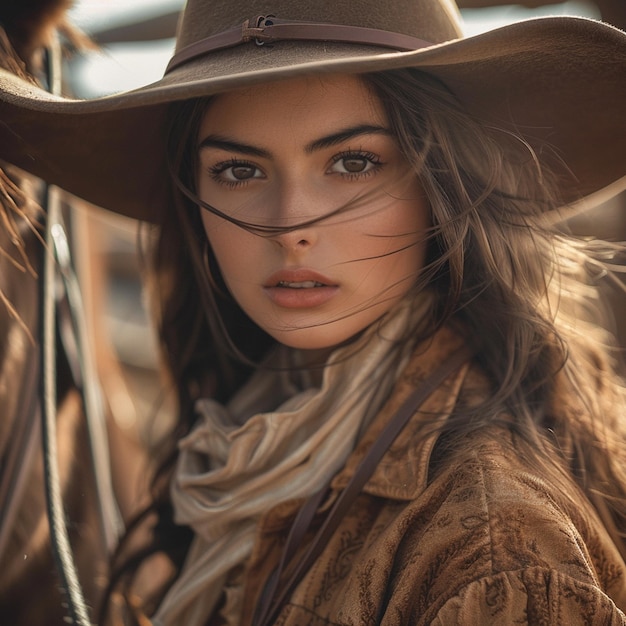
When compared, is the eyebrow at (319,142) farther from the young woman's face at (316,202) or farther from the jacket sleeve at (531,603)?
the jacket sleeve at (531,603)

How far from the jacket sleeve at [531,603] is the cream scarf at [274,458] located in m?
0.38

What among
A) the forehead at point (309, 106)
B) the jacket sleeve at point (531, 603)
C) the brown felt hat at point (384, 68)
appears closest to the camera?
the jacket sleeve at point (531, 603)

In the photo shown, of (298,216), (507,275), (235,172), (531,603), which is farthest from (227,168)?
(531,603)

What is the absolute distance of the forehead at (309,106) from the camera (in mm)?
1140

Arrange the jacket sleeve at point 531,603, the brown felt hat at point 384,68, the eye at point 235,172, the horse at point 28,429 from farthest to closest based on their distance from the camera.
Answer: the horse at point 28,429 → the eye at point 235,172 → the brown felt hat at point 384,68 → the jacket sleeve at point 531,603

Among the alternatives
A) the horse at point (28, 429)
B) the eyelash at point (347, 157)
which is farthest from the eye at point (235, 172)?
the horse at point (28, 429)

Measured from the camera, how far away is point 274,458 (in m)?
1.32

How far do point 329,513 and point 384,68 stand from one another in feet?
2.23

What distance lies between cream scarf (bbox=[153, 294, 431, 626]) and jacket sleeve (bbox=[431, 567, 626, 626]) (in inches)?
15.1

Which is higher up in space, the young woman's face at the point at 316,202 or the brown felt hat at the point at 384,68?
the brown felt hat at the point at 384,68

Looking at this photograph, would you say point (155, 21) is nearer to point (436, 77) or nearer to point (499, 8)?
point (499, 8)

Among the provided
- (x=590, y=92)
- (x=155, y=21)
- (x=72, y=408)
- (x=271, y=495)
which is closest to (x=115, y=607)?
(x=72, y=408)

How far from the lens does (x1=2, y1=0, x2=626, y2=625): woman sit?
1.06 m

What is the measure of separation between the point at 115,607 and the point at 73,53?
1217mm
